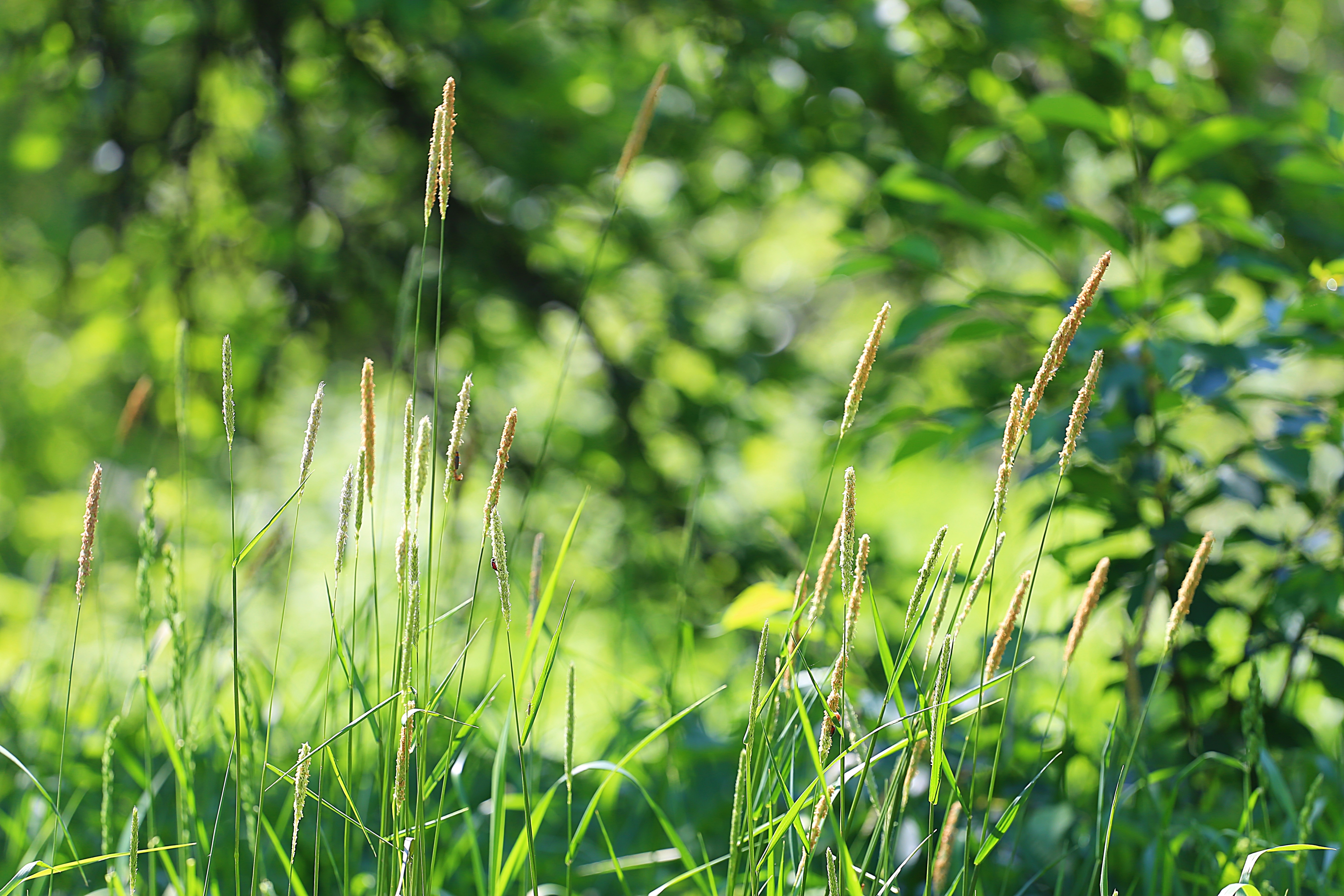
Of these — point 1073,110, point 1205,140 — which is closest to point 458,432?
point 1073,110

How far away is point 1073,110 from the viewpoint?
4.26 ft

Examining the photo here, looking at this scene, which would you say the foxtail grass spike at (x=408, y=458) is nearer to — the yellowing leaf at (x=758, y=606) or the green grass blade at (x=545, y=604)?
the green grass blade at (x=545, y=604)

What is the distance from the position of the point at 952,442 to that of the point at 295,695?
71.7 inches

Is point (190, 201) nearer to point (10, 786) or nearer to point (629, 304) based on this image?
point (629, 304)

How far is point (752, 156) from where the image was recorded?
89.6 inches

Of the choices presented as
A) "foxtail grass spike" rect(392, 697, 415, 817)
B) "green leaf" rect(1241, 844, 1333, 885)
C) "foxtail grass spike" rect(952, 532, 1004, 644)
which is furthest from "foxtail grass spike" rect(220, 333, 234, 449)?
"green leaf" rect(1241, 844, 1333, 885)

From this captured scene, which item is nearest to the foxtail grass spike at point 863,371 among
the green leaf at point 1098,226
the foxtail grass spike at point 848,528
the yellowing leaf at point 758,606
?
the foxtail grass spike at point 848,528

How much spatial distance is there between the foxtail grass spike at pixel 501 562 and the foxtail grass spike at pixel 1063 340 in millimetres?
350

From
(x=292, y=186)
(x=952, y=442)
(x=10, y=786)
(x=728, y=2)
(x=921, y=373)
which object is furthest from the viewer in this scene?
(x=921, y=373)

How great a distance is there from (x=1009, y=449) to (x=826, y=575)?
0.16 m

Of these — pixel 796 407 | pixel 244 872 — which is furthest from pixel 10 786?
pixel 796 407

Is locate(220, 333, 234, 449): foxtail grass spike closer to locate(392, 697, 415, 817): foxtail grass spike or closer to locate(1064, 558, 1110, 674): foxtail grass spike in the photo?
locate(392, 697, 415, 817): foxtail grass spike

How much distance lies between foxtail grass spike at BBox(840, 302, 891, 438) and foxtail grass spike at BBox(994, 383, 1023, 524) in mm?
95

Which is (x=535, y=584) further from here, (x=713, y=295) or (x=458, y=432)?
(x=713, y=295)
